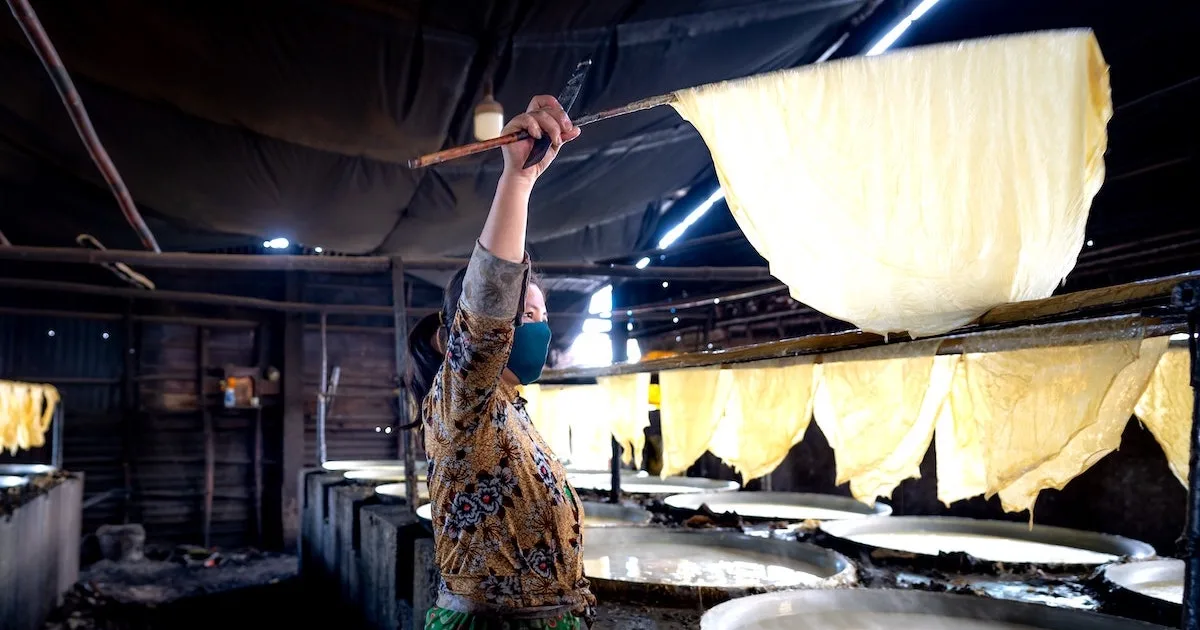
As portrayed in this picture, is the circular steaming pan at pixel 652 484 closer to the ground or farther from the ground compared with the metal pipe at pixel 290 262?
closer to the ground

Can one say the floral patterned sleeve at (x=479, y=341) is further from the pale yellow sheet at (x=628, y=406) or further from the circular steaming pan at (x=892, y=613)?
the pale yellow sheet at (x=628, y=406)

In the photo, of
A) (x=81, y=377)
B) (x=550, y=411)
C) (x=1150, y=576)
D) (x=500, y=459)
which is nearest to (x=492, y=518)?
(x=500, y=459)

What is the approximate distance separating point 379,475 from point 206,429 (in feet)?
18.6

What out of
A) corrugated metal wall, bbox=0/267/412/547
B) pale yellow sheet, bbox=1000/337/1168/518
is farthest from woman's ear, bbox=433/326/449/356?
corrugated metal wall, bbox=0/267/412/547

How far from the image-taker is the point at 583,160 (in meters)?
5.10

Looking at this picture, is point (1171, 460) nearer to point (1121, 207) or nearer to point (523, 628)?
point (523, 628)

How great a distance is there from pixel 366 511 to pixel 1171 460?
4569 mm

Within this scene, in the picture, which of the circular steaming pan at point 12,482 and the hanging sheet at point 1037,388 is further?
the circular steaming pan at point 12,482

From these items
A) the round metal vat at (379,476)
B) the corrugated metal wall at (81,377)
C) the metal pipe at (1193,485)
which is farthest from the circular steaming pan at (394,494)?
the corrugated metal wall at (81,377)

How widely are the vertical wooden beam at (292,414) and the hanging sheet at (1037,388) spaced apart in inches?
455

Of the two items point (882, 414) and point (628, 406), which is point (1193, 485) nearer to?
point (882, 414)

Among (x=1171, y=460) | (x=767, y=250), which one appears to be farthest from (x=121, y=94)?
(x=1171, y=460)

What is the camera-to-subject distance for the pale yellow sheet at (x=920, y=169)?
5.45ft

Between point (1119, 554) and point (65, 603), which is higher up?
point (1119, 554)
